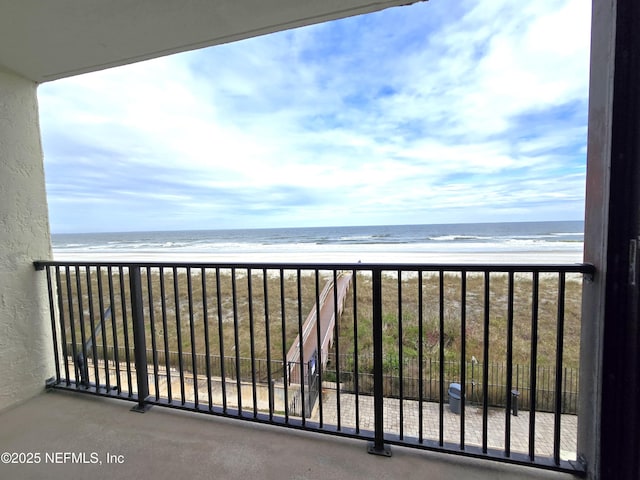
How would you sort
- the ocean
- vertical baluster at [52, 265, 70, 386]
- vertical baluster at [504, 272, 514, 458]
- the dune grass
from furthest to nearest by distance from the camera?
the ocean < the dune grass < vertical baluster at [52, 265, 70, 386] < vertical baluster at [504, 272, 514, 458]

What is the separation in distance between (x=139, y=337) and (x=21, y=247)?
105cm

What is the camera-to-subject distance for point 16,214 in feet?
5.69

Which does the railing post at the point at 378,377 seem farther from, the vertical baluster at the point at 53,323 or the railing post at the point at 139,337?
the vertical baluster at the point at 53,323

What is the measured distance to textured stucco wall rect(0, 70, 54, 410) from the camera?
5.50 ft

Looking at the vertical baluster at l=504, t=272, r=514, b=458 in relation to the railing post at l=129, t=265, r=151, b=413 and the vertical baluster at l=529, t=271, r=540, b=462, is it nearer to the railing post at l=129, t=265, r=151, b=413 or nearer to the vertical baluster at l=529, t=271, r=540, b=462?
the vertical baluster at l=529, t=271, r=540, b=462

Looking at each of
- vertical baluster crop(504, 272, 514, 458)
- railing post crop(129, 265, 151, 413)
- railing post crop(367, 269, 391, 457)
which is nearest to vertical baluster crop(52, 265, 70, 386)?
railing post crop(129, 265, 151, 413)

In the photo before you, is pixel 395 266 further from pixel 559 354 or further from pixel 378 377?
pixel 559 354

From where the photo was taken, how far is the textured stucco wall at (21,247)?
1676 mm

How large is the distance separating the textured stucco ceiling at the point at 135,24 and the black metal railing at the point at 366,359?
4.14 ft

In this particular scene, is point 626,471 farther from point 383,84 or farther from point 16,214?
Result: point 383,84

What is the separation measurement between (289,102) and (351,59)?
543cm

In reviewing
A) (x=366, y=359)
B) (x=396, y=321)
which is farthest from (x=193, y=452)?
(x=396, y=321)

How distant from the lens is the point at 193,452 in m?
1.32

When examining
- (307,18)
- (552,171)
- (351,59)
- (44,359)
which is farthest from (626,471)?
(552,171)
